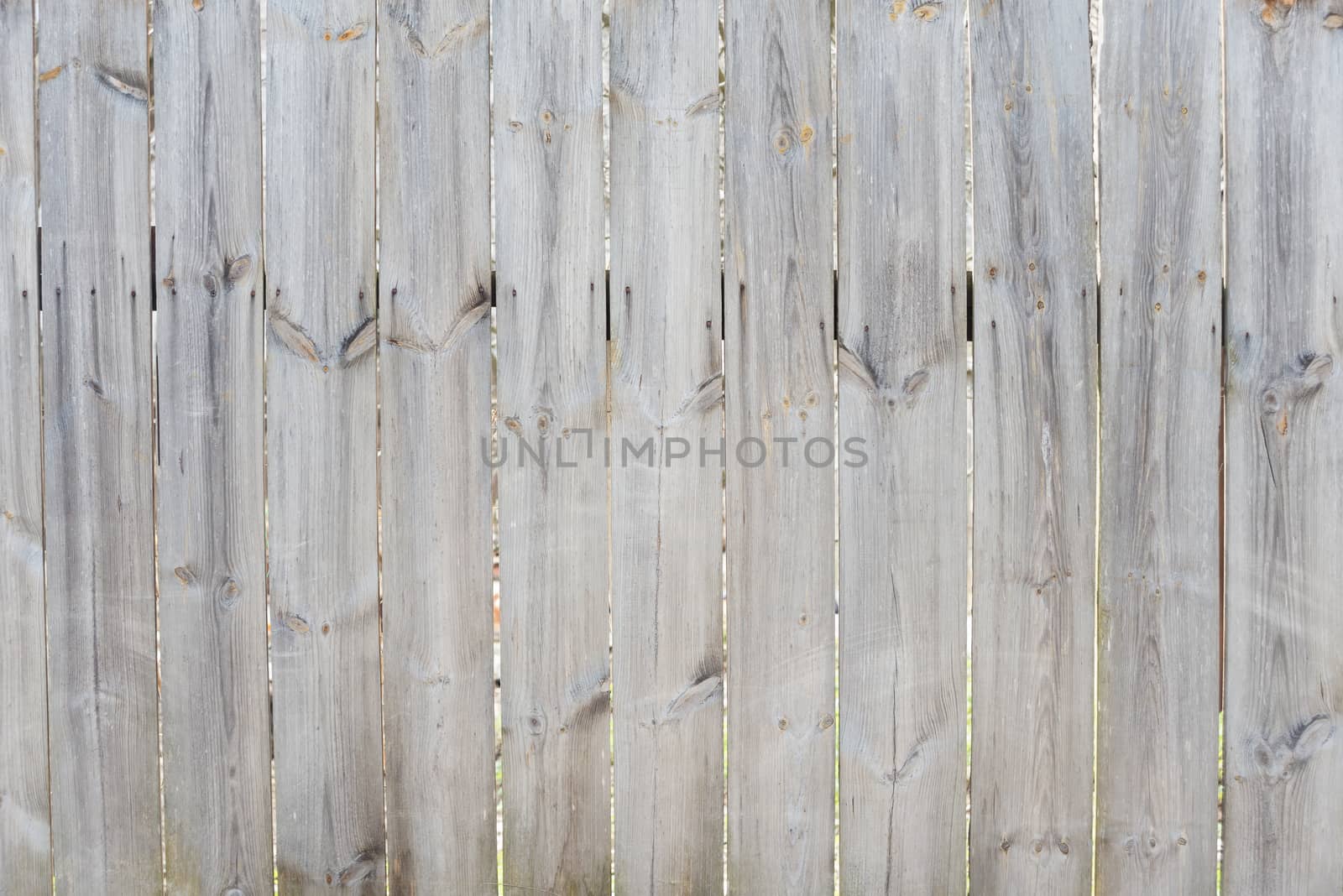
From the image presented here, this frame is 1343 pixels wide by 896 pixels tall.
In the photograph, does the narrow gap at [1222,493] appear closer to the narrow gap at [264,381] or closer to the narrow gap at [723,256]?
the narrow gap at [723,256]

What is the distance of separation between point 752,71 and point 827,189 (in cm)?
23

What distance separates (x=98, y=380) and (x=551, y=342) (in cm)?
79

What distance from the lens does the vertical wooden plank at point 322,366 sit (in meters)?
1.51

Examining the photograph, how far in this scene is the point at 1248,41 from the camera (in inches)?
59.1

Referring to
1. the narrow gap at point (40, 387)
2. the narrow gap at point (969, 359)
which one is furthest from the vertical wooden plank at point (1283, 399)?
the narrow gap at point (40, 387)

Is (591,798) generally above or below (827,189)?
below

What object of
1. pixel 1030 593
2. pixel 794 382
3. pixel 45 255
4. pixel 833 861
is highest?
pixel 45 255

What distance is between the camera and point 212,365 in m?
1.53

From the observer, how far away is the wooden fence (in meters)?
1.50

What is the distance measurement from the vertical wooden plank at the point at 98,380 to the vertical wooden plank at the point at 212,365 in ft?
0.13

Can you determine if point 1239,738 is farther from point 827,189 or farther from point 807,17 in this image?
point 807,17

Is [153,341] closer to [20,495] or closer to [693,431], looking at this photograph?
[20,495]

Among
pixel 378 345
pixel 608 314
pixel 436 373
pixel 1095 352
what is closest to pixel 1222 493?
pixel 1095 352

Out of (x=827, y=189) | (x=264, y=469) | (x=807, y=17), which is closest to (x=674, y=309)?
(x=827, y=189)
